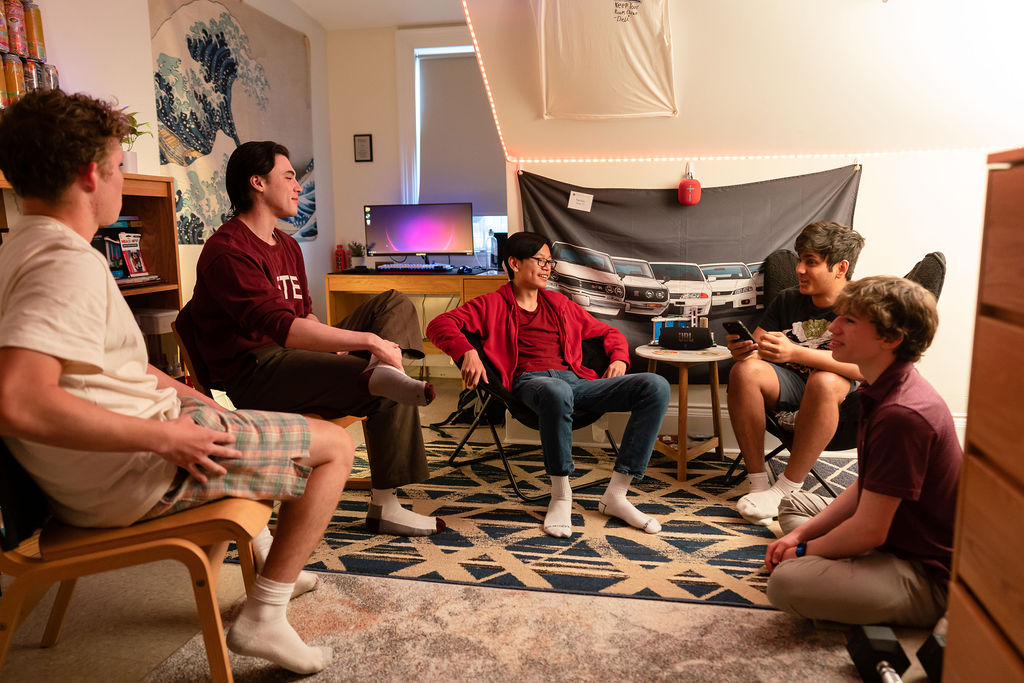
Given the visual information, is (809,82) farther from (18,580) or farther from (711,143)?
(18,580)

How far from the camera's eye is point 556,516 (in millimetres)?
2479

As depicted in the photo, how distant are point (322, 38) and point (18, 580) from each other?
5355 mm

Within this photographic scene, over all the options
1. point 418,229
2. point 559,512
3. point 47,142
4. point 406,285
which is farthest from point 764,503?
point 418,229

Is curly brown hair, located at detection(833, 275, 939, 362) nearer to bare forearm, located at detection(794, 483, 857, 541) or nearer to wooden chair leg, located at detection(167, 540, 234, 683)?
bare forearm, located at detection(794, 483, 857, 541)

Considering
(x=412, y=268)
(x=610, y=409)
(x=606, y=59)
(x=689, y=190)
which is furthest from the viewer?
(x=412, y=268)

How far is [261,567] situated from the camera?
78.7 inches

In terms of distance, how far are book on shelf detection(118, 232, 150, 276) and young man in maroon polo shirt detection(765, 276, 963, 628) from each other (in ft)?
9.91

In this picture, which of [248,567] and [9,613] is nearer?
[9,613]

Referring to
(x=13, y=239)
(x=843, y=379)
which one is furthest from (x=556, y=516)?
(x=13, y=239)

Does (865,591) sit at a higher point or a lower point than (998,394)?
lower

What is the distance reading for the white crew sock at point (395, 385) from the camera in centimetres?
197

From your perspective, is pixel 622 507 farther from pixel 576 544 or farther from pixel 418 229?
pixel 418 229

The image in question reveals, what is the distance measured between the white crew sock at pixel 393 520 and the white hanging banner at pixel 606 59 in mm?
1924

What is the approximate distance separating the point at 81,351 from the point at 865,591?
173cm
